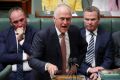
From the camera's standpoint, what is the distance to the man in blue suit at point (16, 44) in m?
3.70

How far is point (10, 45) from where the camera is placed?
12.3 feet

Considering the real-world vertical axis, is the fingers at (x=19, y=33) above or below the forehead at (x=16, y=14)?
below

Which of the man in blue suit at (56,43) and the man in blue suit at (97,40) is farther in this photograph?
the man in blue suit at (97,40)

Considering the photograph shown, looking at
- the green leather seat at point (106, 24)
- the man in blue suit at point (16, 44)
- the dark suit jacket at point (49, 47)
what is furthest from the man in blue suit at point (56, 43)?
the green leather seat at point (106, 24)

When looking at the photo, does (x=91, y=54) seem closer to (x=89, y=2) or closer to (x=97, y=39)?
(x=97, y=39)

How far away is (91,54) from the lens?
3.69 meters

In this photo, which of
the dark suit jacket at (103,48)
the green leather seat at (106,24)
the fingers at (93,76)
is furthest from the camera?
the green leather seat at (106,24)

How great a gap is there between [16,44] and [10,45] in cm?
6

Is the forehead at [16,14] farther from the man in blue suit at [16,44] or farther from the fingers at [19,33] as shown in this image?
the fingers at [19,33]

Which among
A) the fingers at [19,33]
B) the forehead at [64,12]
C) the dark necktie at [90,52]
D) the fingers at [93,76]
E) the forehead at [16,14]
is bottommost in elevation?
the fingers at [93,76]

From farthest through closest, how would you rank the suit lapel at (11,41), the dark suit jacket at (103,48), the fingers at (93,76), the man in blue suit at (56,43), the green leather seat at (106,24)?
the green leather seat at (106,24)
the suit lapel at (11,41)
the dark suit jacket at (103,48)
the man in blue suit at (56,43)
the fingers at (93,76)

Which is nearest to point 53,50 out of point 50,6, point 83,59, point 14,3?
point 83,59

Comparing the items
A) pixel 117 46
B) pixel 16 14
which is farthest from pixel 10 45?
pixel 117 46

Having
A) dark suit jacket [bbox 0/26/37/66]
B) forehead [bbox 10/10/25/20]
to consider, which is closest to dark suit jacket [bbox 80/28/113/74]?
dark suit jacket [bbox 0/26/37/66]
